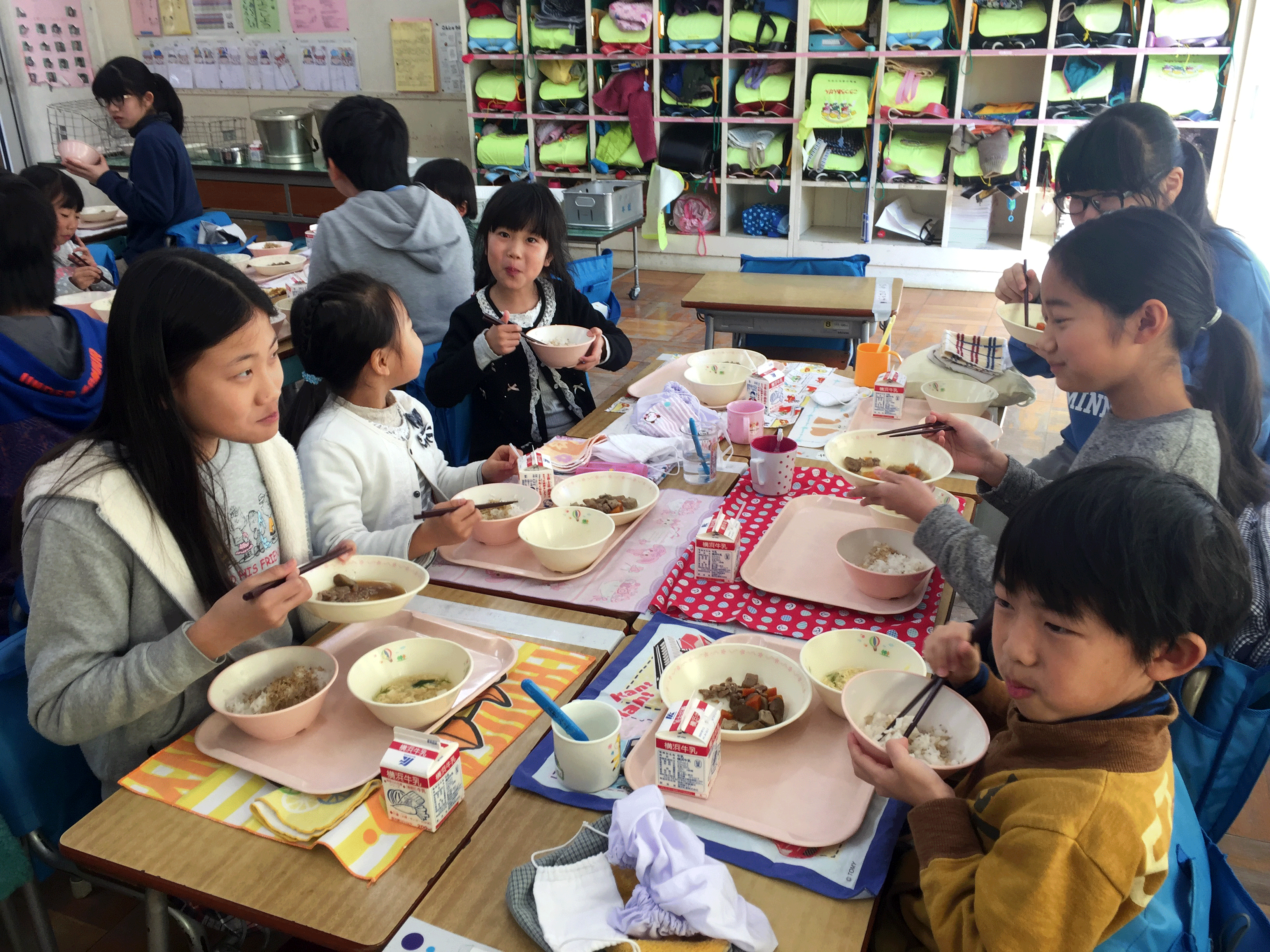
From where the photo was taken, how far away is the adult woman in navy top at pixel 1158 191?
2043 millimetres

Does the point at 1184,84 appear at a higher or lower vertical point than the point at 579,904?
higher

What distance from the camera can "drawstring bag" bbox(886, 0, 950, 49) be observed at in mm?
5461

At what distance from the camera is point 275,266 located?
3.74 m

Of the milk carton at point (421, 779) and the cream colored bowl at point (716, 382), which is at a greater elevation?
the cream colored bowl at point (716, 382)

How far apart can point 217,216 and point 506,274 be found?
270cm

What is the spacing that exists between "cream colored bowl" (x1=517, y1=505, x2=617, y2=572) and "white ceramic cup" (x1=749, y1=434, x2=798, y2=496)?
15.1 inches

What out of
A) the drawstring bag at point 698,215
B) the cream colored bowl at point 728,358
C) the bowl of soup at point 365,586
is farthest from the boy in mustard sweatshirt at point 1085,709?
the drawstring bag at point 698,215

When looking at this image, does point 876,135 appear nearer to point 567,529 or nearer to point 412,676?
point 567,529

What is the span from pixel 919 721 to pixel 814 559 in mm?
546

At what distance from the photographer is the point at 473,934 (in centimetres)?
97

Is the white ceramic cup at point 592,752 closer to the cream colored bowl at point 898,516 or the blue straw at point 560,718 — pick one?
the blue straw at point 560,718

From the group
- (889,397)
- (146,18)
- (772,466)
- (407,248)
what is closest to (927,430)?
(772,466)

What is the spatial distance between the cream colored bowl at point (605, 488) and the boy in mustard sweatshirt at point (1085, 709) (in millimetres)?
986

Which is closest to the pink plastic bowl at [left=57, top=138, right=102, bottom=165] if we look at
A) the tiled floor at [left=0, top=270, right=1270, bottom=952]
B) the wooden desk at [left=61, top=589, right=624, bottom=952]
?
the tiled floor at [left=0, top=270, right=1270, bottom=952]
